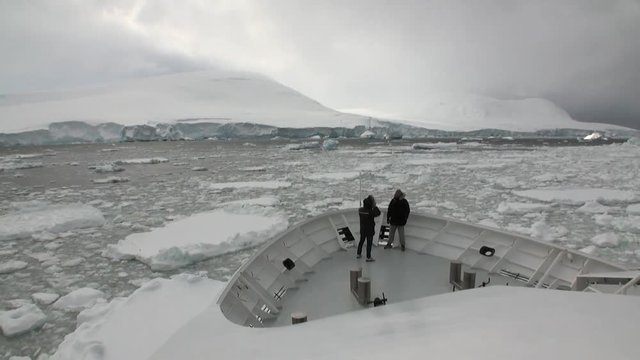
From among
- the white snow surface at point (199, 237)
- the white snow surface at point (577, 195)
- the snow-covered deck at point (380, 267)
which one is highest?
the snow-covered deck at point (380, 267)

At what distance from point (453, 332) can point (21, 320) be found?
5249 mm

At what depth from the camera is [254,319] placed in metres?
3.79

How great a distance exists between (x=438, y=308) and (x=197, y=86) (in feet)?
374

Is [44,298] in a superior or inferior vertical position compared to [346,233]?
inferior

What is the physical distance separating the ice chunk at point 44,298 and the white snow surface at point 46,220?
14.3ft

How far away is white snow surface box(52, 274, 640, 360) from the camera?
1.67m

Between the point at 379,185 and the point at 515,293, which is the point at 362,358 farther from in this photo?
the point at 379,185

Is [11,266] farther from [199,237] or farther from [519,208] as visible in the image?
[519,208]

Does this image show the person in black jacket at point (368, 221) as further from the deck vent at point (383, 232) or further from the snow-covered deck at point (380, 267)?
the deck vent at point (383, 232)

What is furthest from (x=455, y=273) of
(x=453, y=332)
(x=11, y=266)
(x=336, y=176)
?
(x=336, y=176)

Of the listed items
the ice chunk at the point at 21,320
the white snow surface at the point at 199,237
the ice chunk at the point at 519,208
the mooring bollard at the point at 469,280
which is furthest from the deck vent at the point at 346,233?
the ice chunk at the point at 519,208

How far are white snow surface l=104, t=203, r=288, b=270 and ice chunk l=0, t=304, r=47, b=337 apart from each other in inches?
77.7

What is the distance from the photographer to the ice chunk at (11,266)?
675cm

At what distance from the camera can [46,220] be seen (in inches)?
400
